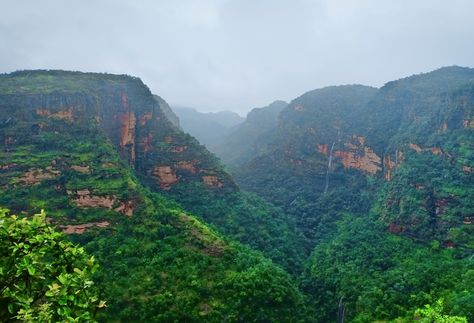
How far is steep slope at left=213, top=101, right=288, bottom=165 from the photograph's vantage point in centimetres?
12200

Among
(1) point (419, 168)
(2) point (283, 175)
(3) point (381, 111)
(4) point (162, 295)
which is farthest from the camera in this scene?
(3) point (381, 111)

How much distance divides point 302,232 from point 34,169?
39.8 m

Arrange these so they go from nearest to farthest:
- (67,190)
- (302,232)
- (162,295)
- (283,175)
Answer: (162,295)
(67,190)
(302,232)
(283,175)

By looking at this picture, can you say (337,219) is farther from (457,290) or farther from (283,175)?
(457,290)

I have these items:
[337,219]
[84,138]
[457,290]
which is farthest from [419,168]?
[84,138]

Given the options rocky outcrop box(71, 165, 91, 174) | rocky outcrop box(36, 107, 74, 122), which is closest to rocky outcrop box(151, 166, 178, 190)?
rocky outcrop box(36, 107, 74, 122)

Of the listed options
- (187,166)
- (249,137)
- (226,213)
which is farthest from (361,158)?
(249,137)

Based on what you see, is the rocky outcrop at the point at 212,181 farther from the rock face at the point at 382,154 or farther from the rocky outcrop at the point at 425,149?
the rocky outcrop at the point at 425,149

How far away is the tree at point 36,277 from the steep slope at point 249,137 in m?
109

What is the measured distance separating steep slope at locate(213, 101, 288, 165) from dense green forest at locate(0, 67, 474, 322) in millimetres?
35658

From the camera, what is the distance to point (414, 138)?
66875 mm

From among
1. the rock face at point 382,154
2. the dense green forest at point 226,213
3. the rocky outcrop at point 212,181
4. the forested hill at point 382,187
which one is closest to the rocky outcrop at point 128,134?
the dense green forest at point 226,213

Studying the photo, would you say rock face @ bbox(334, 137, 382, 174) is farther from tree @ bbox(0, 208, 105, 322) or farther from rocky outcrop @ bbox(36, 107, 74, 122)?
tree @ bbox(0, 208, 105, 322)

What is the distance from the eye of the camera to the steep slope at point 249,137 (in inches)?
4803
